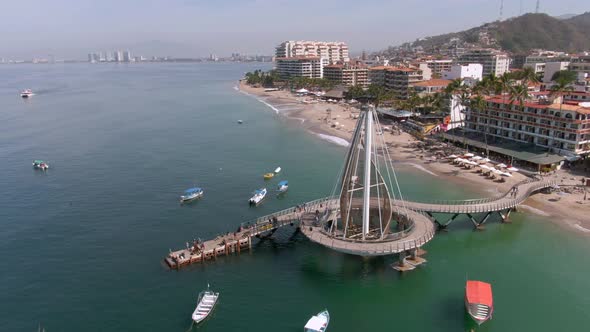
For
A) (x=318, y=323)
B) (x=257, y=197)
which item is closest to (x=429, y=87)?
(x=257, y=197)

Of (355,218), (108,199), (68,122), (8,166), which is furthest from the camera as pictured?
(68,122)

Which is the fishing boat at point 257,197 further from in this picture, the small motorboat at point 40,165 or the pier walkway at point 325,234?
the small motorboat at point 40,165

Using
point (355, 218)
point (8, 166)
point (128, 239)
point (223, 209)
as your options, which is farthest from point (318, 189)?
point (8, 166)

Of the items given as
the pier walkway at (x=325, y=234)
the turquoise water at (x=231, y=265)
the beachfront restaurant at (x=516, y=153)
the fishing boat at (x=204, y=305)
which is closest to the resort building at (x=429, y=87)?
the beachfront restaurant at (x=516, y=153)

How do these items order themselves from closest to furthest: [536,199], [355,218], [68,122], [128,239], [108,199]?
[355,218] → [128,239] → [536,199] → [108,199] → [68,122]

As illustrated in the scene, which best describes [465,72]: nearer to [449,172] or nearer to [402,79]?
[402,79]

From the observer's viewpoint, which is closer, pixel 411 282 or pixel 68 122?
pixel 411 282

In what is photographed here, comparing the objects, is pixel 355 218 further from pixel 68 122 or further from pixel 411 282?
pixel 68 122
